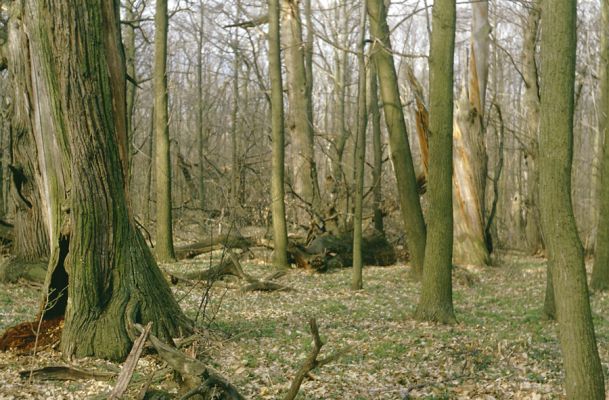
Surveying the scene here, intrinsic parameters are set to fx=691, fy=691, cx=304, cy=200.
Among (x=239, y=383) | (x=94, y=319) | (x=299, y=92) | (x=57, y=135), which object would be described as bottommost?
(x=239, y=383)

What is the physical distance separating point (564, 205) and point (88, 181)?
500cm

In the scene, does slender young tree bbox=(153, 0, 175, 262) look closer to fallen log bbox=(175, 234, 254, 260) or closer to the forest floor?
fallen log bbox=(175, 234, 254, 260)

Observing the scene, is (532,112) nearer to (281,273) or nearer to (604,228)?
(604,228)

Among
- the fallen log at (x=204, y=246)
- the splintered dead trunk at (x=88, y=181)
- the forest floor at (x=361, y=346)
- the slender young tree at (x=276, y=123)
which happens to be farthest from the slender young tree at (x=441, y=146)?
the fallen log at (x=204, y=246)

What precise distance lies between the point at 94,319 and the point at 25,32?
344 centimetres

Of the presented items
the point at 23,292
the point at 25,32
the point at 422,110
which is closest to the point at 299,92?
the point at 422,110

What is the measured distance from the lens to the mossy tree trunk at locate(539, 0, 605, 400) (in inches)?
210

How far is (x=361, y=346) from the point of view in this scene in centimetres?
873

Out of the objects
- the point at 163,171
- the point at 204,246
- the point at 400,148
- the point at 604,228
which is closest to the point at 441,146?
the point at 400,148

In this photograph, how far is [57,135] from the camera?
7.77 m

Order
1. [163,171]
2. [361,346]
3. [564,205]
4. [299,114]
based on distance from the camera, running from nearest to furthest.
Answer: [564,205], [361,346], [163,171], [299,114]

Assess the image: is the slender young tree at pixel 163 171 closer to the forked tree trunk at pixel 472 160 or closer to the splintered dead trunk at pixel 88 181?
the forked tree trunk at pixel 472 160

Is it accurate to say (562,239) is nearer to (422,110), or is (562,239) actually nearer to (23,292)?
(23,292)

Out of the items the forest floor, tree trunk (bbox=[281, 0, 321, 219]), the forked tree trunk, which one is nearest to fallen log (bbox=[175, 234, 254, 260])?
tree trunk (bbox=[281, 0, 321, 219])
